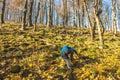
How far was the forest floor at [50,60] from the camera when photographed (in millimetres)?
14594

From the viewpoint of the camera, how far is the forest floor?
14.6 meters

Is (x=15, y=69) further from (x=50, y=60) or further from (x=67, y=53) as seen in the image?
(x=67, y=53)

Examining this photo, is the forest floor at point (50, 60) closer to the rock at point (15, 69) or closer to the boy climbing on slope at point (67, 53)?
the rock at point (15, 69)

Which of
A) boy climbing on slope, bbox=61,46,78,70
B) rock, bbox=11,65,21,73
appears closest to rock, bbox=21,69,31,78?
rock, bbox=11,65,21,73

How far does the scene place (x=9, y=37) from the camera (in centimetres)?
2181

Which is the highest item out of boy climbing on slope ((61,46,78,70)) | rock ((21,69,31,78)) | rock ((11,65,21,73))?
boy climbing on slope ((61,46,78,70))

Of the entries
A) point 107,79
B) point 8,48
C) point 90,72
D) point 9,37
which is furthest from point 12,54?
point 107,79

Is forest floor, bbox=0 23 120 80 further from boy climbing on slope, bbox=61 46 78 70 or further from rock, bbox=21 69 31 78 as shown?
boy climbing on slope, bbox=61 46 78 70

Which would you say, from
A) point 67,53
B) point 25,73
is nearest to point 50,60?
point 67,53

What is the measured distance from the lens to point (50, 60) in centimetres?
1681

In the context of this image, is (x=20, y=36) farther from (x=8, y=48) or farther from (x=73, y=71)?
(x=73, y=71)

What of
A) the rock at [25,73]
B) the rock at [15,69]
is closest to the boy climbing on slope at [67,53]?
the rock at [25,73]

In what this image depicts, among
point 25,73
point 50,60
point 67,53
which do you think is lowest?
point 25,73

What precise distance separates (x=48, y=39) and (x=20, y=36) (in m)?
2.75
